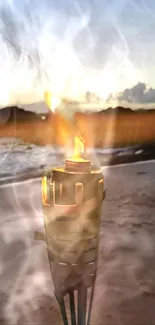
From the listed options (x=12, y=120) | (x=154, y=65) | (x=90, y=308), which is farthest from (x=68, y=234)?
(x=154, y=65)

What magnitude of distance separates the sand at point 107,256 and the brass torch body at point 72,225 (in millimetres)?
70

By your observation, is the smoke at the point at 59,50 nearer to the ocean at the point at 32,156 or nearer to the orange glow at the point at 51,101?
the orange glow at the point at 51,101

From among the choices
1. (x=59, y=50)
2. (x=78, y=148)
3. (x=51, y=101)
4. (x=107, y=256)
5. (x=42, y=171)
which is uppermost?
(x=59, y=50)

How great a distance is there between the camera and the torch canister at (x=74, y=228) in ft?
4.67

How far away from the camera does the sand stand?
1.48 meters

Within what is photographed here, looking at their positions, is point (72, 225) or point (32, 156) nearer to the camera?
point (72, 225)

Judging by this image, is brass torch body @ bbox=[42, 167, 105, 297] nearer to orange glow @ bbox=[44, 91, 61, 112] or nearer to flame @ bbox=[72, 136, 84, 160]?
flame @ bbox=[72, 136, 84, 160]

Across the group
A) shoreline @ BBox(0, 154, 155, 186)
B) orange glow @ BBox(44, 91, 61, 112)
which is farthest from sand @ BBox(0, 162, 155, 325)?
orange glow @ BBox(44, 91, 61, 112)

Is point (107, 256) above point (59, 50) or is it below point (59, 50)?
below

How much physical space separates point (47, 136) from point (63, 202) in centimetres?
34

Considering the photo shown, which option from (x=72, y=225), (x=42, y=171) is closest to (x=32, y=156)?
(x=42, y=171)

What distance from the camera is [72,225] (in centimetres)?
144

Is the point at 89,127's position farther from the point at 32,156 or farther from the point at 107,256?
the point at 107,256

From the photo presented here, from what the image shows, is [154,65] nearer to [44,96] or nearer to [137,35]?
[137,35]
